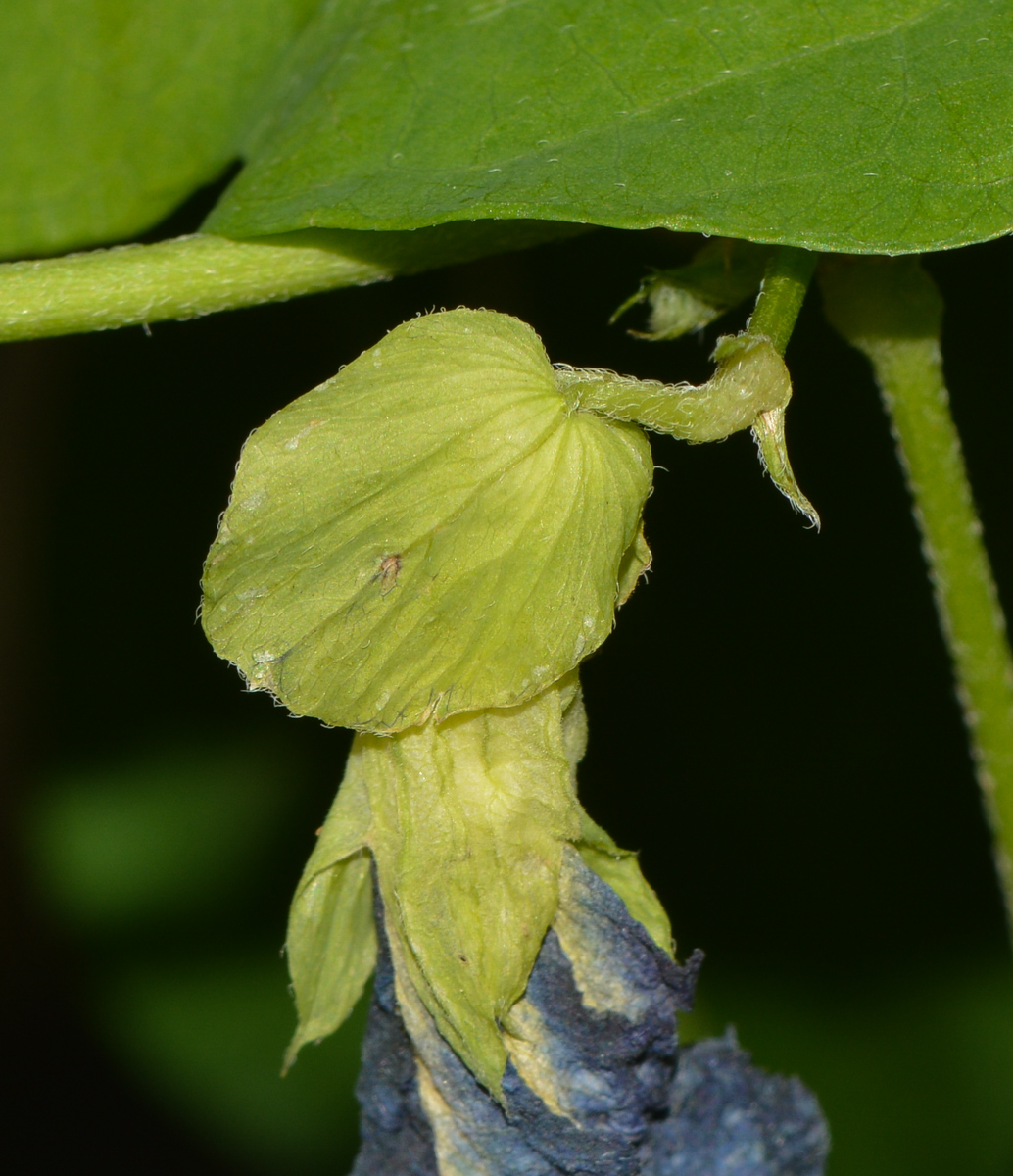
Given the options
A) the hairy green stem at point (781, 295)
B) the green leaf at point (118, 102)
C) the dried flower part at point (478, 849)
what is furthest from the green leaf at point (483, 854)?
the green leaf at point (118, 102)

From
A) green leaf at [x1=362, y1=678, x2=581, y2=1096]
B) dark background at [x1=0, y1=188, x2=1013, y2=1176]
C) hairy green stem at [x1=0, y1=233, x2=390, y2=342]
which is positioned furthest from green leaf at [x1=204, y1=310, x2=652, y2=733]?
dark background at [x1=0, y1=188, x2=1013, y2=1176]

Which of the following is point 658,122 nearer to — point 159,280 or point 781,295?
point 781,295

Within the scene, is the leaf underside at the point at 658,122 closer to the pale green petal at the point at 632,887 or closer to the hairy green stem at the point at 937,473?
the hairy green stem at the point at 937,473

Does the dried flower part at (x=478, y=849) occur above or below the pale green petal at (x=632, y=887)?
above

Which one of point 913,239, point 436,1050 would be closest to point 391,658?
point 436,1050

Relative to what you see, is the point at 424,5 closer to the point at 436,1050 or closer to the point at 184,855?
the point at 436,1050
